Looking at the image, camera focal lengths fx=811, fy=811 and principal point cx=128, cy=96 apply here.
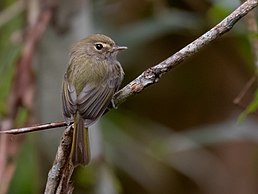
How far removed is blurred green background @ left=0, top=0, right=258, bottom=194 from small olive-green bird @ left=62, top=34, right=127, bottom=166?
543 millimetres

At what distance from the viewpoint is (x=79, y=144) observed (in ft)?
7.24

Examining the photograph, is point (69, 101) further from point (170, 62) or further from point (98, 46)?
point (170, 62)

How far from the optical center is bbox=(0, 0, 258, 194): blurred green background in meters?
3.56

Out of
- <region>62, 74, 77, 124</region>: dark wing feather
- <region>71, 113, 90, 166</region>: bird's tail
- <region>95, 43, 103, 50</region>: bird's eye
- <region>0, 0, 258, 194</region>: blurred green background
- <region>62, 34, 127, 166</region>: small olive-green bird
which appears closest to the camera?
<region>71, 113, 90, 166</region>: bird's tail

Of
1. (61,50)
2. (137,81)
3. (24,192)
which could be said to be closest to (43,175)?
(24,192)

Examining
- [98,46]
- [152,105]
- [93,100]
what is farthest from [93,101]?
[152,105]

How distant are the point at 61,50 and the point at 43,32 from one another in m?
0.12

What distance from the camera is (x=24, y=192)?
3570 mm

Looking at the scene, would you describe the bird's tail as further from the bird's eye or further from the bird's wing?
the bird's eye

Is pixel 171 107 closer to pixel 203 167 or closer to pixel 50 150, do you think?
pixel 203 167

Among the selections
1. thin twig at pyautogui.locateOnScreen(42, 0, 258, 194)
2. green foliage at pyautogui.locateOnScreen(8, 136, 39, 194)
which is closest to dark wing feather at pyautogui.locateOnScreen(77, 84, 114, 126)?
thin twig at pyautogui.locateOnScreen(42, 0, 258, 194)

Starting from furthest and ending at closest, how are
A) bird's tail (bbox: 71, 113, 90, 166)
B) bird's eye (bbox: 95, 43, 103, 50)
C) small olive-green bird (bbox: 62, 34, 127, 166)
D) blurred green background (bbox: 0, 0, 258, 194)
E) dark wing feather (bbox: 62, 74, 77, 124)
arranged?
blurred green background (bbox: 0, 0, 258, 194)
bird's eye (bbox: 95, 43, 103, 50)
dark wing feather (bbox: 62, 74, 77, 124)
small olive-green bird (bbox: 62, 34, 127, 166)
bird's tail (bbox: 71, 113, 90, 166)

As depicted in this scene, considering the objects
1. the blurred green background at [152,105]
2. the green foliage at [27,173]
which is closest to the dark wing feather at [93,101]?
the blurred green background at [152,105]

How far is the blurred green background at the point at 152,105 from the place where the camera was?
3559 mm
